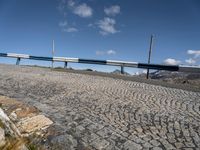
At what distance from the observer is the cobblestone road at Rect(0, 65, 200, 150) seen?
18.7 feet

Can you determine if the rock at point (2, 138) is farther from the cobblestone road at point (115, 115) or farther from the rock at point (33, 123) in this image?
the rock at point (33, 123)

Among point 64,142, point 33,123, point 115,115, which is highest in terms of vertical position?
point 115,115

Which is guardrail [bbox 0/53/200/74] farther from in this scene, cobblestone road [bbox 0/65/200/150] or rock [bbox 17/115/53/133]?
rock [bbox 17/115/53/133]

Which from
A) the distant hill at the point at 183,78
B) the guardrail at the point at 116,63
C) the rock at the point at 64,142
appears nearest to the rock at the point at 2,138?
the rock at the point at 64,142

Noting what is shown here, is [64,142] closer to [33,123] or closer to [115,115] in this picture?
[33,123]

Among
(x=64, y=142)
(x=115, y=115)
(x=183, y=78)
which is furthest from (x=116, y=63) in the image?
(x=64, y=142)

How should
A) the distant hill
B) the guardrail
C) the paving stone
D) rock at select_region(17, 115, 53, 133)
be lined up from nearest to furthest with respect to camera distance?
the paving stone, rock at select_region(17, 115, 53, 133), the distant hill, the guardrail

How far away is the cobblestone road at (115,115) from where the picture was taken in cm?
570

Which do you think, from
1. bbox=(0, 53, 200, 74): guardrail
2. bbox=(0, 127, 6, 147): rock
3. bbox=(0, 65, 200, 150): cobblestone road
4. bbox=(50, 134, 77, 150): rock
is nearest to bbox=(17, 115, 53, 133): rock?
bbox=(0, 65, 200, 150): cobblestone road

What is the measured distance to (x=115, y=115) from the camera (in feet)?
24.0

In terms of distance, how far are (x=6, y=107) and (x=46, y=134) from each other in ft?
7.33

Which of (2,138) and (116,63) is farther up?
(116,63)

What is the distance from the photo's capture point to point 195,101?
9.23 m

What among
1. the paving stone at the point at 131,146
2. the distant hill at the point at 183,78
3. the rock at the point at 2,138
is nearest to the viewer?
the rock at the point at 2,138
